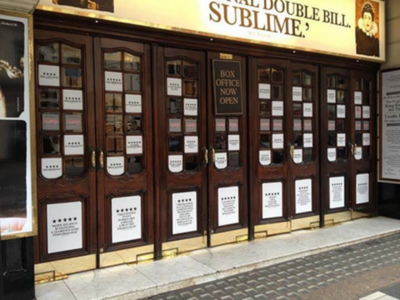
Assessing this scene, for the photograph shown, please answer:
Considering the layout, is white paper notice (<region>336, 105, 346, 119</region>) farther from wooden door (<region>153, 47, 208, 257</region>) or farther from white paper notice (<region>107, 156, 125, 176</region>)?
white paper notice (<region>107, 156, 125, 176</region>)

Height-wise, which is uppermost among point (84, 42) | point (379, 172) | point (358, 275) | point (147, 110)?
point (84, 42)

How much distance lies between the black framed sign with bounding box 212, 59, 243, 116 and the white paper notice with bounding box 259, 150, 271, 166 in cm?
81

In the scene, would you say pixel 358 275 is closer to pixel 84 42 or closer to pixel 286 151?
pixel 286 151

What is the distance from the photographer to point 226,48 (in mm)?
5703

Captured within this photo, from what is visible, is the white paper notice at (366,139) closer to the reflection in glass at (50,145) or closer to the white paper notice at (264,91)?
the white paper notice at (264,91)

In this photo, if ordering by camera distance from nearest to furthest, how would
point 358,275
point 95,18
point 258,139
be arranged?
point 95,18, point 358,275, point 258,139

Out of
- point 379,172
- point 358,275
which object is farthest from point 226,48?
point 379,172

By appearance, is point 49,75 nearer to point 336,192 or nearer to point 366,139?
point 336,192

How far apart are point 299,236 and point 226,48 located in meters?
3.30

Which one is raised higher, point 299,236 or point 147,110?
point 147,110

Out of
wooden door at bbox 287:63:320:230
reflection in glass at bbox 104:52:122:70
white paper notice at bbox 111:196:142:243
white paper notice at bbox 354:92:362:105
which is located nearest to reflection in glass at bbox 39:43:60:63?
reflection in glass at bbox 104:52:122:70

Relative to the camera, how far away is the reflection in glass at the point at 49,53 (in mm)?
4422

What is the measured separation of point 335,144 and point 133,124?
13.2ft

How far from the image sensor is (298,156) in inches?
259
